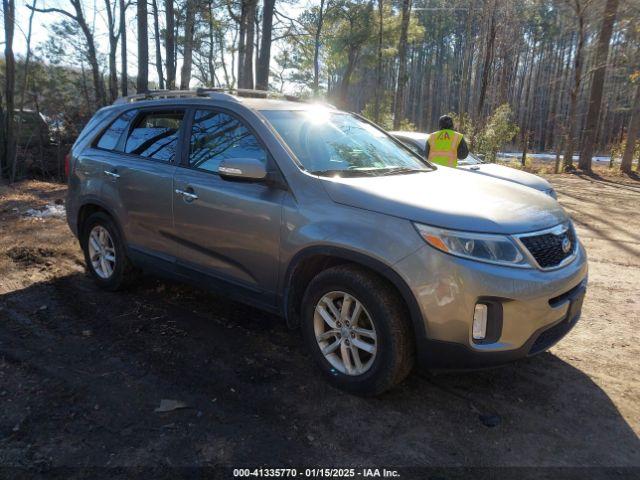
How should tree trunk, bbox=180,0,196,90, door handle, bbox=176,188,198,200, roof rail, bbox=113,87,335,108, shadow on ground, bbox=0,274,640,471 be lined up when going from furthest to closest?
tree trunk, bbox=180,0,196,90, roof rail, bbox=113,87,335,108, door handle, bbox=176,188,198,200, shadow on ground, bbox=0,274,640,471

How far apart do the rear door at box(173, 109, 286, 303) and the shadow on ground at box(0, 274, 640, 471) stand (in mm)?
636

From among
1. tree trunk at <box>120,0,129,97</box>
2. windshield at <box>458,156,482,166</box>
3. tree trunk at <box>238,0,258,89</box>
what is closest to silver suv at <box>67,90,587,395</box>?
windshield at <box>458,156,482,166</box>

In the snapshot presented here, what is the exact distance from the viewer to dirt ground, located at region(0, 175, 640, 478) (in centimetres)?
252

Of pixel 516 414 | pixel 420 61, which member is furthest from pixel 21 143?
pixel 420 61

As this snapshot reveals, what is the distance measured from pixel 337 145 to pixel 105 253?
106 inches

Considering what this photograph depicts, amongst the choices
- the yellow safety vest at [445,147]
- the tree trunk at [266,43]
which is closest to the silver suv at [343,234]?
the yellow safety vest at [445,147]

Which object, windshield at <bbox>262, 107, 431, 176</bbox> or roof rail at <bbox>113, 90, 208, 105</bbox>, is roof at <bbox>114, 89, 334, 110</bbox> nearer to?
roof rail at <bbox>113, 90, 208, 105</bbox>

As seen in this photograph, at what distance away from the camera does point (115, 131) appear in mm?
4758

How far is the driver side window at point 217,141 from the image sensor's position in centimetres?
358

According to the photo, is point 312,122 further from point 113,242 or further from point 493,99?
point 493,99

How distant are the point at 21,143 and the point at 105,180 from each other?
15504 millimetres

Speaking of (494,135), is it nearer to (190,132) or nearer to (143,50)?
(143,50)

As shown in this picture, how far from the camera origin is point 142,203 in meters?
4.21

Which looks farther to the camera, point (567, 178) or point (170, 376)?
point (567, 178)
